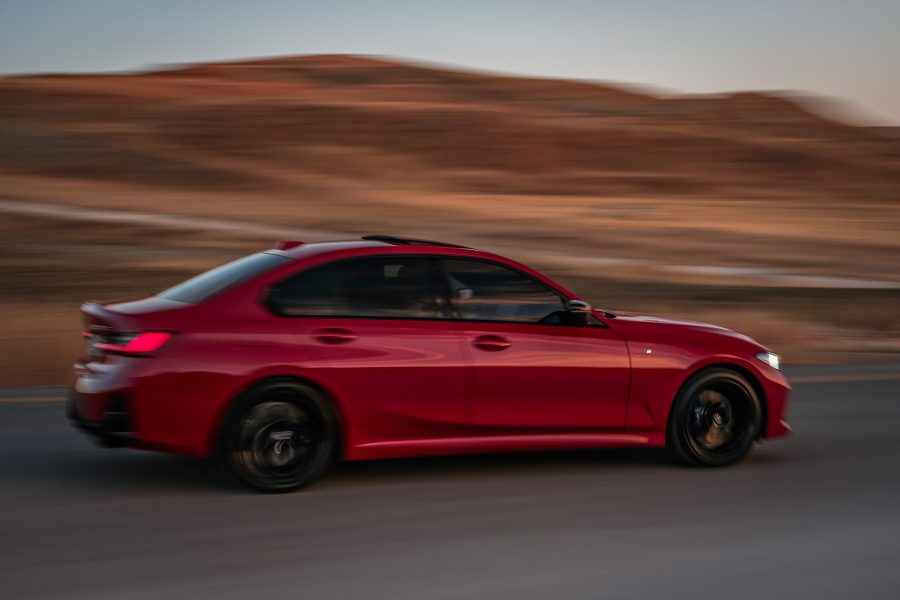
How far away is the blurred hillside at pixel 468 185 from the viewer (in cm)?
2116

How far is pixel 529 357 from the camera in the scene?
6.92m

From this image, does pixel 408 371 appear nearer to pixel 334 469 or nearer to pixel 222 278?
pixel 334 469

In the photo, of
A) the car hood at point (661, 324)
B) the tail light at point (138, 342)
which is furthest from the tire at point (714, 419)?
the tail light at point (138, 342)

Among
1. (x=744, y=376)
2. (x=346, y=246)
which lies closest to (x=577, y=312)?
(x=744, y=376)

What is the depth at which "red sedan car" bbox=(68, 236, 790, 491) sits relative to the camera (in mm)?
6293

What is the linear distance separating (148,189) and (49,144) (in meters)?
9.61

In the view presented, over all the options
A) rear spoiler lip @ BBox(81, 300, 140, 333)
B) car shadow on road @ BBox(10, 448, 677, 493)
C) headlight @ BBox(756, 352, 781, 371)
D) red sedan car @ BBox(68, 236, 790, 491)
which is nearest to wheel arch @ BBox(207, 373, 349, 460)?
red sedan car @ BBox(68, 236, 790, 491)

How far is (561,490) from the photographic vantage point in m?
6.79

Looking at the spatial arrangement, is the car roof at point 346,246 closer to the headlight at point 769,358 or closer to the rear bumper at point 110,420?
the rear bumper at point 110,420

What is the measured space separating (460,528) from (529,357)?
130cm

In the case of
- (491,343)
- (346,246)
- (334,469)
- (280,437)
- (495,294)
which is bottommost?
(334,469)

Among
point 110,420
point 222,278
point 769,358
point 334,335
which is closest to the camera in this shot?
point 110,420

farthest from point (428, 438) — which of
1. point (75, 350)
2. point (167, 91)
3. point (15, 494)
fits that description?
point (167, 91)

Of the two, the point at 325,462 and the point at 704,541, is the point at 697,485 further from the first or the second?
the point at 325,462
